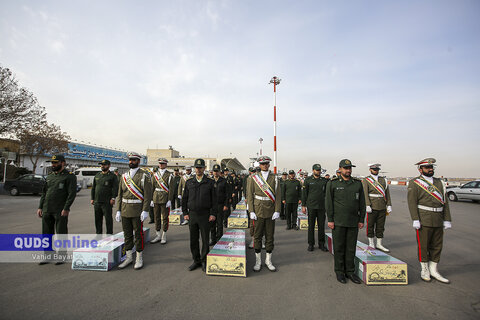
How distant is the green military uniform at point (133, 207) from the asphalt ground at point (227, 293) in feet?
1.90

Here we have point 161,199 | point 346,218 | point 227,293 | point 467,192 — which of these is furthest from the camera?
point 467,192

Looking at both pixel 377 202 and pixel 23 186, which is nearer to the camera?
pixel 377 202

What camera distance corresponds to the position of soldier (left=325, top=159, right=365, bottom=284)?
3727 millimetres

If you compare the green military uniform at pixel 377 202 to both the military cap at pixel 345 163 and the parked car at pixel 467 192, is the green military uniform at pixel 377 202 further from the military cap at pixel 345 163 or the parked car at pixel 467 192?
the parked car at pixel 467 192

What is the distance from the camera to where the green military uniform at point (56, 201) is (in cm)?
423

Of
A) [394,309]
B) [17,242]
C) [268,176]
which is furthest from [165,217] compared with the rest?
[394,309]

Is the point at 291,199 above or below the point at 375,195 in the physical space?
below

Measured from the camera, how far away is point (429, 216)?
3.78 metres

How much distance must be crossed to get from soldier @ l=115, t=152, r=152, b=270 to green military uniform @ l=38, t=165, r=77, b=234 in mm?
1059

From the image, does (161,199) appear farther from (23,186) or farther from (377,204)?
(23,186)

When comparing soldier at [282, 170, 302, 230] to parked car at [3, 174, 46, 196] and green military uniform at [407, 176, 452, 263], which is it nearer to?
green military uniform at [407, 176, 452, 263]

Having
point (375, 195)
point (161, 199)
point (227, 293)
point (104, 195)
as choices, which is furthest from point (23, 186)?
point (375, 195)

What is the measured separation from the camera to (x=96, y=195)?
5.26 meters

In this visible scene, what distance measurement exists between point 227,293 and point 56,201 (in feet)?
13.2
